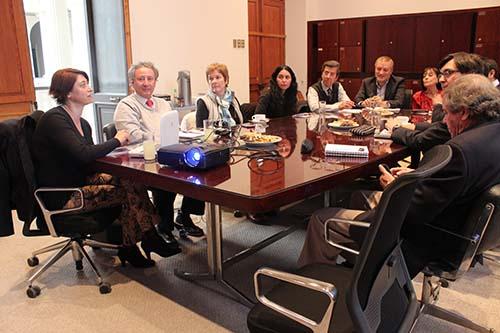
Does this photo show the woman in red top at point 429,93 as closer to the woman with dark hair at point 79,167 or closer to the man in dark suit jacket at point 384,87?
the man in dark suit jacket at point 384,87

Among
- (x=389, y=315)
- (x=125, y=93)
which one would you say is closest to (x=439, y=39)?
(x=125, y=93)

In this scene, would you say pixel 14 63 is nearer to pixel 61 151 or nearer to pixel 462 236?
pixel 61 151

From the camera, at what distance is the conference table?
160 cm

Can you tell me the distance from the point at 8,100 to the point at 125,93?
124 centimetres

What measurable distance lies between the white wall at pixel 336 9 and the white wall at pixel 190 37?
7.74ft

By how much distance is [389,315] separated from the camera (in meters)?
1.23

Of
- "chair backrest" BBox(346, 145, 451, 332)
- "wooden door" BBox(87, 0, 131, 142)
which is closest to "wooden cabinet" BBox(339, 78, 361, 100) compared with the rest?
"wooden door" BBox(87, 0, 131, 142)

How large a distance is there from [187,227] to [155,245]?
68 cm

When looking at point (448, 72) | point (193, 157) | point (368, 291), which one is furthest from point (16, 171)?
point (448, 72)

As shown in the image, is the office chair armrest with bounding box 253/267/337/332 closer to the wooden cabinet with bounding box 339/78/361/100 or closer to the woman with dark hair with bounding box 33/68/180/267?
the woman with dark hair with bounding box 33/68/180/267

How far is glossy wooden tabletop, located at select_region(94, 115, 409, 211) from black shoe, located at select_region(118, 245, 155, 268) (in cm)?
63

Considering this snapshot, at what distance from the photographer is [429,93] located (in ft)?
13.3

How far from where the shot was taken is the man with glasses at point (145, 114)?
8.95 feet

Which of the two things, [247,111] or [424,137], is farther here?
[247,111]
